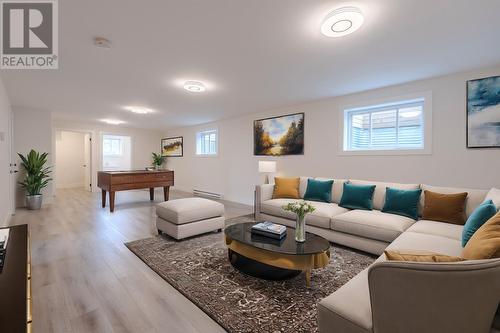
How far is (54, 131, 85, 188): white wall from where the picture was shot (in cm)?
834

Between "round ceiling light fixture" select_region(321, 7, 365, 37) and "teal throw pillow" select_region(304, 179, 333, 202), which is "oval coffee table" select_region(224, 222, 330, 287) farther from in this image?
"round ceiling light fixture" select_region(321, 7, 365, 37)

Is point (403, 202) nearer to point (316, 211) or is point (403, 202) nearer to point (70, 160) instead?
point (316, 211)

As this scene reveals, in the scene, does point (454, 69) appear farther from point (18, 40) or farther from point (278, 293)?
point (18, 40)

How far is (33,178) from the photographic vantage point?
5.17m

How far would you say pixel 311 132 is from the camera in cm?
452

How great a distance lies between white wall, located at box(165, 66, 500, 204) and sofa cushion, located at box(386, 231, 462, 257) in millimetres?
1493

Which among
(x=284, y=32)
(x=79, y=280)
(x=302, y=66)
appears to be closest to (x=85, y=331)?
(x=79, y=280)

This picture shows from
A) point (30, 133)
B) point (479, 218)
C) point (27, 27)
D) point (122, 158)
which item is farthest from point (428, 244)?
point (122, 158)

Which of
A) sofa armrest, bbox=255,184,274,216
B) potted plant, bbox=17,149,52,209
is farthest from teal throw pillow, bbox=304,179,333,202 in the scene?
potted plant, bbox=17,149,52,209

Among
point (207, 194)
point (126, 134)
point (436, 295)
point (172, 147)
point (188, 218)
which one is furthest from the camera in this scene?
point (172, 147)

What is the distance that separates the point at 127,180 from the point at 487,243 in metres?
5.51

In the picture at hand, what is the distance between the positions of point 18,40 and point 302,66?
3.10m

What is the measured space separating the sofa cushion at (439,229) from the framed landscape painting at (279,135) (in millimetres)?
2479

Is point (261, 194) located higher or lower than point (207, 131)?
lower
